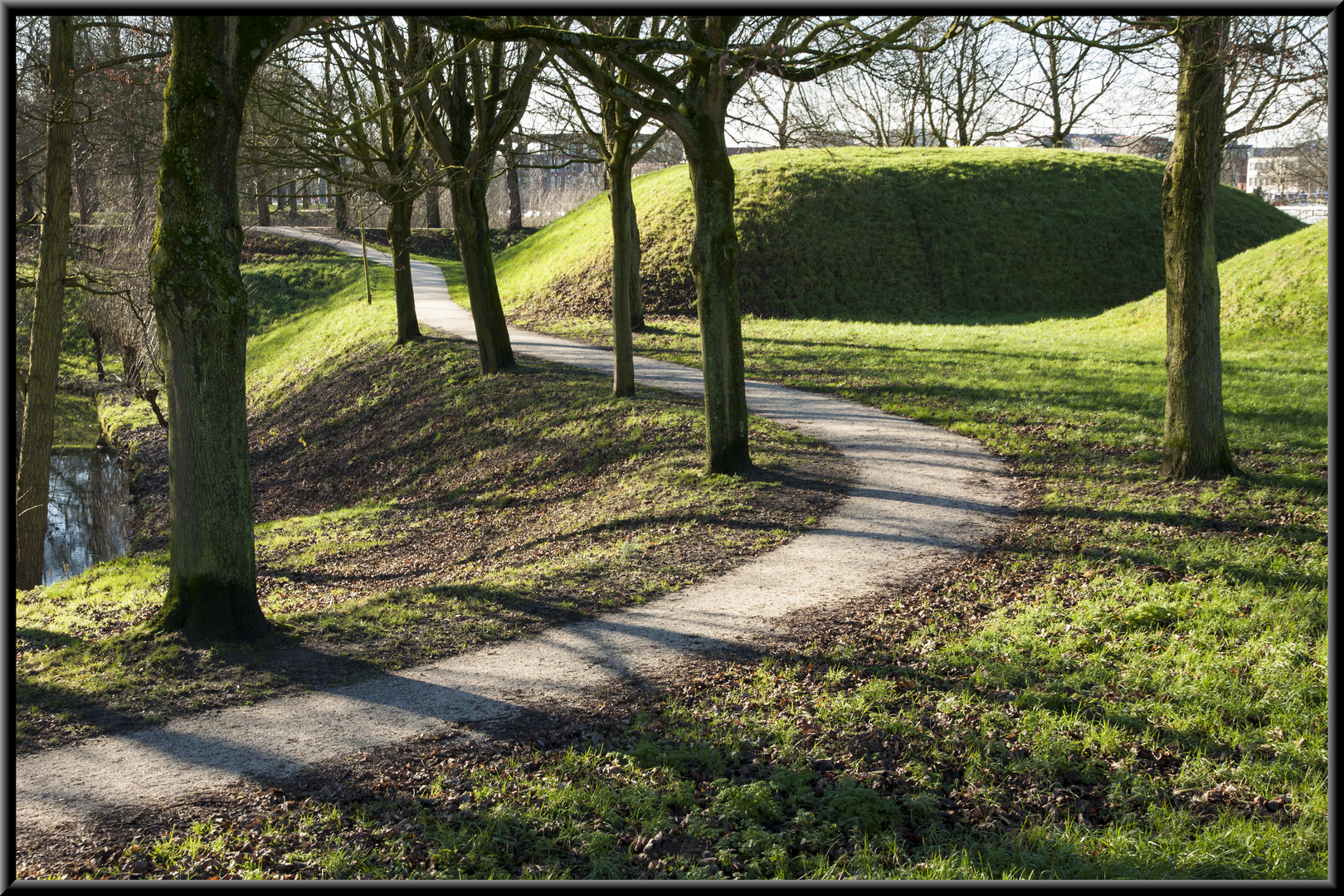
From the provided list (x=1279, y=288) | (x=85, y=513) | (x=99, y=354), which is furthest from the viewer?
(x=99, y=354)

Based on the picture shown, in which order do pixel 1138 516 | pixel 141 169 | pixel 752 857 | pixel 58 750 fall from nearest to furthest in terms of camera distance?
pixel 752 857 < pixel 58 750 < pixel 1138 516 < pixel 141 169

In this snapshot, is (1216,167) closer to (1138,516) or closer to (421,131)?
(1138,516)

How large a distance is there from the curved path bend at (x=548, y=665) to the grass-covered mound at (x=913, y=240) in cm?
1717

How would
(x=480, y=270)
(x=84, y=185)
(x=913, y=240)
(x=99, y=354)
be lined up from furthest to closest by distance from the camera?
(x=913, y=240)
(x=99, y=354)
(x=84, y=185)
(x=480, y=270)

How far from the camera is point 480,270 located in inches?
677

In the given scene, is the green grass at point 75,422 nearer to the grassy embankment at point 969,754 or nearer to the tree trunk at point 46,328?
the tree trunk at point 46,328

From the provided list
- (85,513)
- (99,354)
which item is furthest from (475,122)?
(99,354)

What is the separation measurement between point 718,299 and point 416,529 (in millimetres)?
5264

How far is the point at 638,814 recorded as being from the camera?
4.36 metres

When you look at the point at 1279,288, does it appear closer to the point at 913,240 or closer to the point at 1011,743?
the point at 913,240

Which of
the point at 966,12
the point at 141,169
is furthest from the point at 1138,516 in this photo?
the point at 141,169

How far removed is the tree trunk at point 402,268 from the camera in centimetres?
1964

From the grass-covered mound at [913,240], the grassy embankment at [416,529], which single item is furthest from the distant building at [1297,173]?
the grassy embankment at [416,529]

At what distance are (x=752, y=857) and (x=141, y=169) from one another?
47.9 ft
